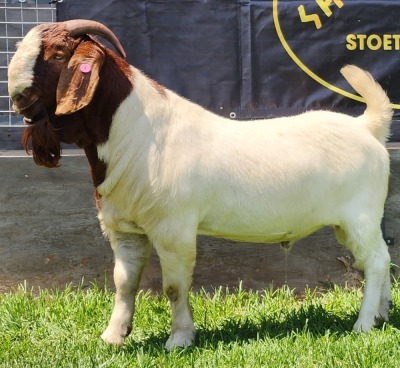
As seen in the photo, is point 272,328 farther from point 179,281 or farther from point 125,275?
point 125,275

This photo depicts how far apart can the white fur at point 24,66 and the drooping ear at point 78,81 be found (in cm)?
19

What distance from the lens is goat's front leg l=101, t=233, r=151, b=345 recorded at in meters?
5.64

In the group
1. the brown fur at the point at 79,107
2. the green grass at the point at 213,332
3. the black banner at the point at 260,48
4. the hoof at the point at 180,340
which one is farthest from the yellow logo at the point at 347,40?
the hoof at the point at 180,340

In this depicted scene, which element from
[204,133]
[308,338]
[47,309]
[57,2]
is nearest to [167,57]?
[57,2]

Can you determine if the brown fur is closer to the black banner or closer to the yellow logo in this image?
the black banner

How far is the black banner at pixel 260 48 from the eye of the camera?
7.23 meters

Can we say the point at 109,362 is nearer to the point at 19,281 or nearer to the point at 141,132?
the point at 141,132

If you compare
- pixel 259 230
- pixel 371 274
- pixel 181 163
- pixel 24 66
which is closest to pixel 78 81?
pixel 24 66

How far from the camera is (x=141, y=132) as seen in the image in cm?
536

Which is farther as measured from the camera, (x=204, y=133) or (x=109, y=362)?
(x=204, y=133)

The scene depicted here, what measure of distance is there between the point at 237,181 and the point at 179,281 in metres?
0.76

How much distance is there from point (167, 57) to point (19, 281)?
231 cm

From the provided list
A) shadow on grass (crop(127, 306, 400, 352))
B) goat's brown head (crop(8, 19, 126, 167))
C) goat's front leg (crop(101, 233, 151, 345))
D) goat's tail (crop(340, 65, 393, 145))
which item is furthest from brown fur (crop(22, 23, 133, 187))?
goat's tail (crop(340, 65, 393, 145))

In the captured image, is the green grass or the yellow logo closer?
the green grass
